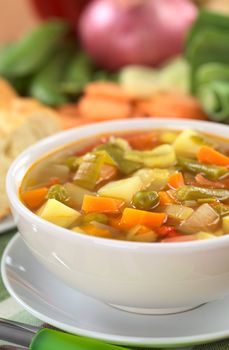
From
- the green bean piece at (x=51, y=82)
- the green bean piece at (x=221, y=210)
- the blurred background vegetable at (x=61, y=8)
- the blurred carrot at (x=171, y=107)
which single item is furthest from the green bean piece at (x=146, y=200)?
the blurred background vegetable at (x=61, y=8)

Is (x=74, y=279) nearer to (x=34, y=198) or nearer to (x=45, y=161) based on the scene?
(x=34, y=198)

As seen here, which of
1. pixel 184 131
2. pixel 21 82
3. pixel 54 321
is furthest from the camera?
pixel 21 82

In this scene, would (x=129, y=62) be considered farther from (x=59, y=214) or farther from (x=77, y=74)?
(x=59, y=214)

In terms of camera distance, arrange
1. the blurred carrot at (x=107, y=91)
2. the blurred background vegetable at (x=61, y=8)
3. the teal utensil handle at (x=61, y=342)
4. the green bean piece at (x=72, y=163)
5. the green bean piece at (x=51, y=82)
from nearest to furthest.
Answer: the teal utensil handle at (x=61, y=342) < the green bean piece at (x=72, y=163) < the blurred carrot at (x=107, y=91) < the green bean piece at (x=51, y=82) < the blurred background vegetable at (x=61, y=8)

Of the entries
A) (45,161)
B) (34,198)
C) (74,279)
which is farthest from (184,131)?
(74,279)

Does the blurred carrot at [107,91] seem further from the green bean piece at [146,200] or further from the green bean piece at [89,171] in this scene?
the green bean piece at [146,200]
